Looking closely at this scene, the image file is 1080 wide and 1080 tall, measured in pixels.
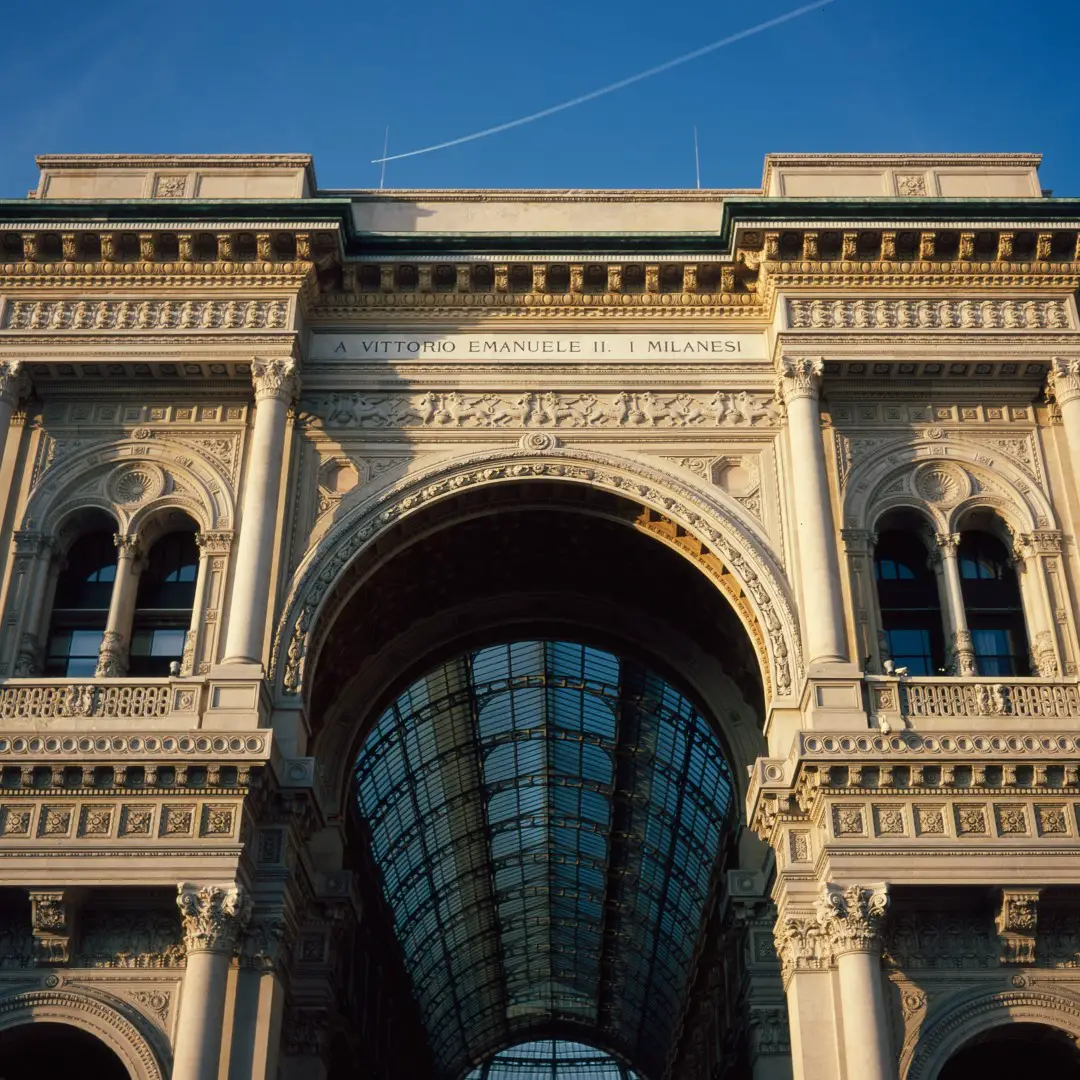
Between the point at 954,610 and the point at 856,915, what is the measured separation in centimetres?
619

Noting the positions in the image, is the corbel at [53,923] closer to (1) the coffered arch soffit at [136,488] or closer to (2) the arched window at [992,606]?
(1) the coffered arch soffit at [136,488]

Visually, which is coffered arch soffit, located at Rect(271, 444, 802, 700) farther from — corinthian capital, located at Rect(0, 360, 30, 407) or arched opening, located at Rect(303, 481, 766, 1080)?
corinthian capital, located at Rect(0, 360, 30, 407)

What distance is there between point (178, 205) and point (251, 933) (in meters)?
13.2

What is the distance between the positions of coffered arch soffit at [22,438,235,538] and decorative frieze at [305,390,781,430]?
8.02ft

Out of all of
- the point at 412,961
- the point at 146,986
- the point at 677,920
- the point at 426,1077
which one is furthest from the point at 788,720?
the point at 426,1077

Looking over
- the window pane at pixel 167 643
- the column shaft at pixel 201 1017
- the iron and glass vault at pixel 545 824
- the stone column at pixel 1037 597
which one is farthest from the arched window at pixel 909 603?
the column shaft at pixel 201 1017

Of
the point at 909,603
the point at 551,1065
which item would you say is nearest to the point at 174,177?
the point at 909,603

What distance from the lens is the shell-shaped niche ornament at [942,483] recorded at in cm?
2686

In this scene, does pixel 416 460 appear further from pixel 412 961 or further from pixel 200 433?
pixel 412 961

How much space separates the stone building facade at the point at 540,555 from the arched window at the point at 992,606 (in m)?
0.08

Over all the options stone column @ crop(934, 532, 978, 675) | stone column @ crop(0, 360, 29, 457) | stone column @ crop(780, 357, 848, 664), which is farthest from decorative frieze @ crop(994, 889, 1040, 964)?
stone column @ crop(0, 360, 29, 457)

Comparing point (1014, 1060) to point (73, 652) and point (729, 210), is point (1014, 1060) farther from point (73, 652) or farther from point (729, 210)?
point (73, 652)

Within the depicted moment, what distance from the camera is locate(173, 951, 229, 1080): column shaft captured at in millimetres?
21172

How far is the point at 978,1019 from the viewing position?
22.5 meters
